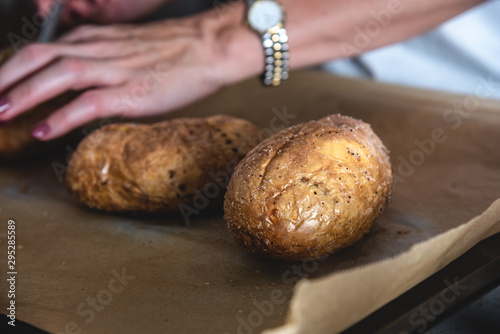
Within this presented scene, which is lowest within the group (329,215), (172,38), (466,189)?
(466,189)

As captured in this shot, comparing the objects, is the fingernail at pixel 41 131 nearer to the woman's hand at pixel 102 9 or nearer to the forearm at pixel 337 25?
the forearm at pixel 337 25

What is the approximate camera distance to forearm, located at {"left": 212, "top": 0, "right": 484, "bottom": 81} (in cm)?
161

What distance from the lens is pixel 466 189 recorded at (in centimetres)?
125

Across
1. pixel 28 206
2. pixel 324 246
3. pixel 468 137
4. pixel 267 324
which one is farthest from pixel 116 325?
pixel 468 137

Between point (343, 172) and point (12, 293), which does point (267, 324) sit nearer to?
point (343, 172)

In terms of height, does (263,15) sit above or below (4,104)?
above

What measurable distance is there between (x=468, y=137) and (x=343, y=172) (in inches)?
27.6

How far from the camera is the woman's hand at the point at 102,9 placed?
83.0 inches

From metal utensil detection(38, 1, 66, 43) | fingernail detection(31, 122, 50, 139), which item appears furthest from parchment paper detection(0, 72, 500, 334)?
metal utensil detection(38, 1, 66, 43)

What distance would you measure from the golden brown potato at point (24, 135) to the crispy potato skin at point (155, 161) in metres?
0.39

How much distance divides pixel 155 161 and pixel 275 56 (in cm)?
61

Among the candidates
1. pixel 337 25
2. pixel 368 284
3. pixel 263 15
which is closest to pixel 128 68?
pixel 263 15

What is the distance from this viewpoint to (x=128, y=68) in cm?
162

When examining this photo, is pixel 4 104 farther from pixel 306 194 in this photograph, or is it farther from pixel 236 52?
pixel 306 194
